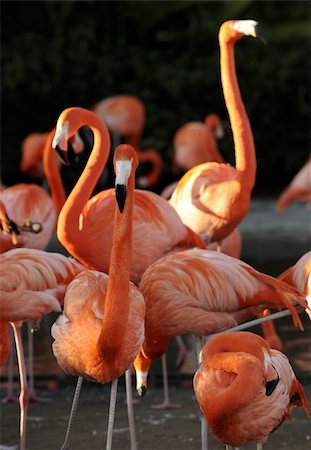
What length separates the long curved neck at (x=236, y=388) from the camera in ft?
11.8

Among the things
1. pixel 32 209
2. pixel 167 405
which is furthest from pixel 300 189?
pixel 167 405

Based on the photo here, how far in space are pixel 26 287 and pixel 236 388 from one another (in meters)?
1.21

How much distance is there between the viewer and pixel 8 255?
462 centimetres

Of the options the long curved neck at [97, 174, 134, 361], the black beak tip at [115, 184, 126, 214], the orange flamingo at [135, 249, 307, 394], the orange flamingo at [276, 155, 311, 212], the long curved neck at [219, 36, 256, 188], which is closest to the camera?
the black beak tip at [115, 184, 126, 214]

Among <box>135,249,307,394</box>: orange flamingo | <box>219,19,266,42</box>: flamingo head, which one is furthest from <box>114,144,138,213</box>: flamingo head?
<box>219,19,266,42</box>: flamingo head

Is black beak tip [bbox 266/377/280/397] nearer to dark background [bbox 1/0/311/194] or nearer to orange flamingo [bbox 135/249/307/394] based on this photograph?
orange flamingo [bbox 135/249/307/394]

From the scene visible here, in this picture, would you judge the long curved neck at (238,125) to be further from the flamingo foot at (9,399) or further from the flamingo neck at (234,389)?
the flamingo neck at (234,389)

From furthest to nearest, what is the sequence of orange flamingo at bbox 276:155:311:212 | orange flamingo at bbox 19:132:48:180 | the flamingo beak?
1. orange flamingo at bbox 19:132:48:180
2. orange flamingo at bbox 276:155:311:212
3. the flamingo beak

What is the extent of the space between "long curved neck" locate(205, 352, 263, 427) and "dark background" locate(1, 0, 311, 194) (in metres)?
9.47

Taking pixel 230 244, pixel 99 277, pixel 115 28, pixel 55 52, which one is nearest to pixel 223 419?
pixel 99 277

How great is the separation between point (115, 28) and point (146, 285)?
9868 millimetres

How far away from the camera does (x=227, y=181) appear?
19.2 ft

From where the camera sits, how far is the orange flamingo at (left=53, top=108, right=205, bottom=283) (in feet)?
16.4

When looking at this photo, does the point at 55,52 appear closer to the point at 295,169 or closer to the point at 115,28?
the point at 115,28
